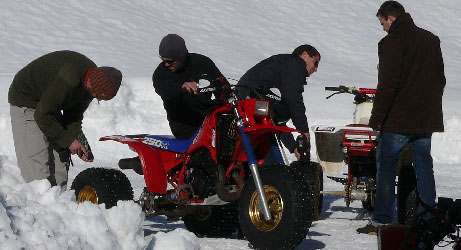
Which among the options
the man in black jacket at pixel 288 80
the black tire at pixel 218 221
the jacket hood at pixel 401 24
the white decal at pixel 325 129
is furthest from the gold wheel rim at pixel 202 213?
the jacket hood at pixel 401 24

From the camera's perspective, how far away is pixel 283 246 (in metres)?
5.64

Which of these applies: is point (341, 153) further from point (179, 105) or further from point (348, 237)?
point (179, 105)

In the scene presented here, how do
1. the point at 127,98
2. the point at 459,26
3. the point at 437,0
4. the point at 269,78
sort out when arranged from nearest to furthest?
the point at 269,78
the point at 127,98
the point at 459,26
the point at 437,0

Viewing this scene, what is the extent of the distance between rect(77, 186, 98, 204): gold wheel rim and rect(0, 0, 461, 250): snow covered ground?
0.55 m

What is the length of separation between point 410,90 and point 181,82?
1.77 m

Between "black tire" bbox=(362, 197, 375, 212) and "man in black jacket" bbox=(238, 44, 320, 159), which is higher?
"man in black jacket" bbox=(238, 44, 320, 159)

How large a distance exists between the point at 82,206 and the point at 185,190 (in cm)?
239

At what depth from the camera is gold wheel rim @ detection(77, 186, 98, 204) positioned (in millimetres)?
6641

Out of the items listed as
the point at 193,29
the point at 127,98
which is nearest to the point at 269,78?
the point at 127,98

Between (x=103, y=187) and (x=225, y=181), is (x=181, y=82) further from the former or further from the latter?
(x=103, y=187)

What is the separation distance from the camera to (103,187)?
257 inches

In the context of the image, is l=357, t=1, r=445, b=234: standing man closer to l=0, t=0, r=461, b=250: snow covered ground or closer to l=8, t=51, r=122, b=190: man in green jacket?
l=0, t=0, r=461, b=250: snow covered ground

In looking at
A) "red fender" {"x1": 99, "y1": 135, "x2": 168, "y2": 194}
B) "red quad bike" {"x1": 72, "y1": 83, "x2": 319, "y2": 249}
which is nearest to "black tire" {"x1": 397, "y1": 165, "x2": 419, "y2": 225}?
"red quad bike" {"x1": 72, "y1": 83, "x2": 319, "y2": 249}

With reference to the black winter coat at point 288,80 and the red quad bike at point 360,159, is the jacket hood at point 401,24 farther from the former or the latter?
the red quad bike at point 360,159
